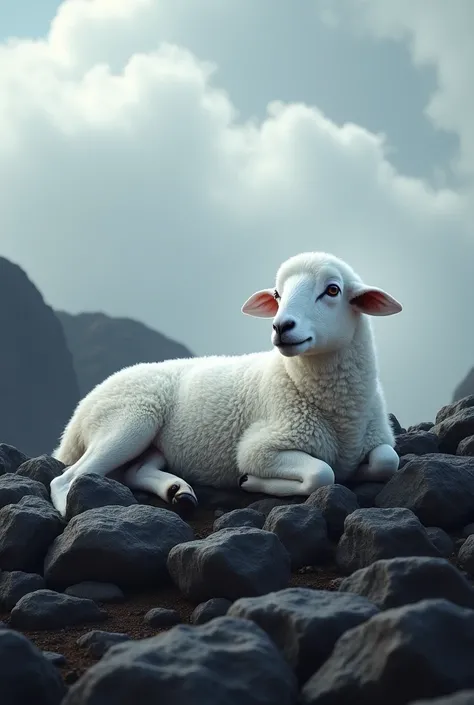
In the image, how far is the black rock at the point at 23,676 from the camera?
11.6 ft

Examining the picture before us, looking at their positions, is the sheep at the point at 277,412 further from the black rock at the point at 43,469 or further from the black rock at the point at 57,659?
the black rock at the point at 57,659

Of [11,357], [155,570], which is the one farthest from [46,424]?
[155,570]

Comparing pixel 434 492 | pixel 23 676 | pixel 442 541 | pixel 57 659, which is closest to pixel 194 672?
pixel 23 676

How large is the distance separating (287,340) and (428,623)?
153 inches

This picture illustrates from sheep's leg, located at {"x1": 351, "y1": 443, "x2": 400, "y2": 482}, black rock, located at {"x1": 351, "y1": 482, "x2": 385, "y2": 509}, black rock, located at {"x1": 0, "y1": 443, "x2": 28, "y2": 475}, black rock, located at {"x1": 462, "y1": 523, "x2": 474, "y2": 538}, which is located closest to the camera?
black rock, located at {"x1": 462, "y1": 523, "x2": 474, "y2": 538}

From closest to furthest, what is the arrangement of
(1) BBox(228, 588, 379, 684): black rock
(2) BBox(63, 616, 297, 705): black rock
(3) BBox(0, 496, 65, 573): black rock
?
(2) BBox(63, 616, 297, 705): black rock
(1) BBox(228, 588, 379, 684): black rock
(3) BBox(0, 496, 65, 573): black rock

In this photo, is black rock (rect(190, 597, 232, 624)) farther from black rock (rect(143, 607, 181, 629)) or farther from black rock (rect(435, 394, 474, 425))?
black rock (rect(435, 394, 474, 425))

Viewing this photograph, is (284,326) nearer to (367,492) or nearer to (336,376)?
(336,376)

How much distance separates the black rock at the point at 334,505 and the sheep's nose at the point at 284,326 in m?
1.27

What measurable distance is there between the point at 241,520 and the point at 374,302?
2.42 meters

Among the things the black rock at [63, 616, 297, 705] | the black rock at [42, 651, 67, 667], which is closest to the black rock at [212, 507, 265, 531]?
the black rock at [42, 651, 67, 667]

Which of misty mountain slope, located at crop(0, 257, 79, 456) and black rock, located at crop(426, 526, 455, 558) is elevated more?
misty mountain slope, located at crop(0, 257, 79, 456)

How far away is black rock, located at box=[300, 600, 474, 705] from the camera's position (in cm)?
294

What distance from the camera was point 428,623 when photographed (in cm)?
304
